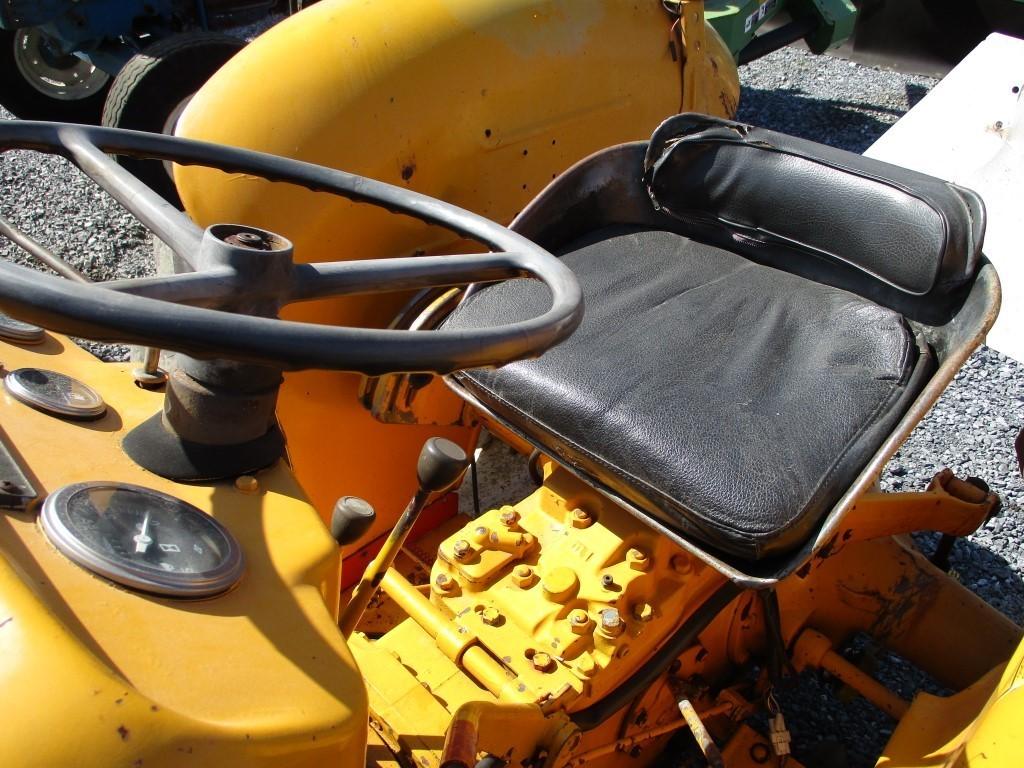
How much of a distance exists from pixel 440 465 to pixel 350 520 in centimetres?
13

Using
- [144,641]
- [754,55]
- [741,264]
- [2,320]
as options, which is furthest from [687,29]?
[754,55]

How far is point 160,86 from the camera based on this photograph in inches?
126

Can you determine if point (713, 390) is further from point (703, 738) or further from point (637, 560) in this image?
point (703, 738)

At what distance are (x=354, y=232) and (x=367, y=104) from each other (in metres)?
0.20

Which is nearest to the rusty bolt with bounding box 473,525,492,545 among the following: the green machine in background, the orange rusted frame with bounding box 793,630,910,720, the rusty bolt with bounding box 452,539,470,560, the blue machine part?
the rusty bolt with bounding box 452,539,470,560

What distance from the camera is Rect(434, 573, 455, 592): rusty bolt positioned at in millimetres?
1356

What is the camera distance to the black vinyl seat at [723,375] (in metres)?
1.20

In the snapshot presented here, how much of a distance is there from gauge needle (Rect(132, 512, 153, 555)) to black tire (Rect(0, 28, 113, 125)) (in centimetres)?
378

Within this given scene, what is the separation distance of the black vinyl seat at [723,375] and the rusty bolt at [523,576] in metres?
0.16

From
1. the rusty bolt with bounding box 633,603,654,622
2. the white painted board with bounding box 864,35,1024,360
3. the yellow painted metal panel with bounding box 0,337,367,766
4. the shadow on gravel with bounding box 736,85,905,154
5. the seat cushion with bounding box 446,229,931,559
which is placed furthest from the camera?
the shadow on gravel with bounding box 736,85,905,154

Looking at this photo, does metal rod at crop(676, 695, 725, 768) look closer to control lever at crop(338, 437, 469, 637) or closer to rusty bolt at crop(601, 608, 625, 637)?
rusty bolt at crop(601, 608, 625, 637)

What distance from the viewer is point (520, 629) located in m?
1.30

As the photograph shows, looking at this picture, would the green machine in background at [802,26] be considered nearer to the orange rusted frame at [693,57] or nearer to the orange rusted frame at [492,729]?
the orange rusted frame at [693,57]

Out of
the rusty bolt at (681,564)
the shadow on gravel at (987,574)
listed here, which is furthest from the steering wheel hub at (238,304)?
the shadow on gravel at (987,574)
